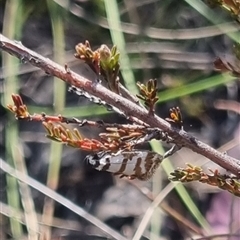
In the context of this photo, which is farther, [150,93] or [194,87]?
[194,87]

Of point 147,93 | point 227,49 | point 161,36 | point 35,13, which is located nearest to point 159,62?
point 161,36

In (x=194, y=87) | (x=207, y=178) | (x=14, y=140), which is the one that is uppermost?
(x=194, y=87)

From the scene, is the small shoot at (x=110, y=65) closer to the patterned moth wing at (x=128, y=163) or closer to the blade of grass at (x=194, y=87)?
the patterned moth wing at (x=128, y=163)

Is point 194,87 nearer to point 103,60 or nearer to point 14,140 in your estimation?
point 14,140

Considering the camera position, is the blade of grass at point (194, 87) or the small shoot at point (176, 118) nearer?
the small shoot at point (176, 118)

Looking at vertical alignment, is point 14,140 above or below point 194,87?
below

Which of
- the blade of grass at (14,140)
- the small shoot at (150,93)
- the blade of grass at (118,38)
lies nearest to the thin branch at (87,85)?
the small shoot at (150,93)

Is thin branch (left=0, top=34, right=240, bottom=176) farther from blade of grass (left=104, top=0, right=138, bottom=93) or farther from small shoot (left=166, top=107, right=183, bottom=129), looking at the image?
blade of grass (left=104, top=0, right=138, bottom=93)

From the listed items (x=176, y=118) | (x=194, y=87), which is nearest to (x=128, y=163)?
(x=176, y=118)
